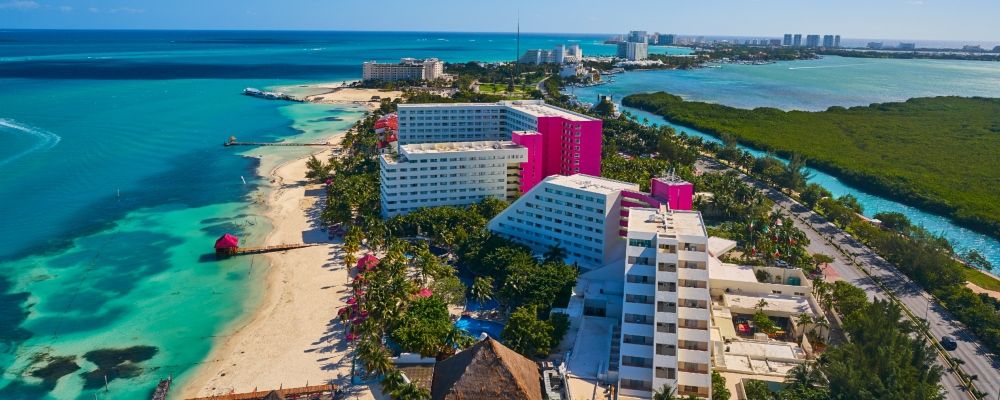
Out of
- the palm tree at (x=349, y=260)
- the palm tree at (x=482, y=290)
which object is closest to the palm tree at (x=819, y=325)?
the palm tree at (x=482, y=290)

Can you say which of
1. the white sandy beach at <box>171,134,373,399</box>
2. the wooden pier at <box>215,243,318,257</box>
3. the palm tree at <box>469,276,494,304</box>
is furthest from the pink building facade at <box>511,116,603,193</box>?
the palm tree at <box>469,276,494,304</box>

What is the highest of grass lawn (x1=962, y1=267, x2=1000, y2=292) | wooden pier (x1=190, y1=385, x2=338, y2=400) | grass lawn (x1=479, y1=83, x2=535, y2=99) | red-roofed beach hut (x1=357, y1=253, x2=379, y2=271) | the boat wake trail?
grass lawn (x1=479, y1=83, x2=535, y2=99)

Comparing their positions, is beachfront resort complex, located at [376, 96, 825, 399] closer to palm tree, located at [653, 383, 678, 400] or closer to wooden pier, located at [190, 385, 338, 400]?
palm tree, located at [653, 383, 678, 400]

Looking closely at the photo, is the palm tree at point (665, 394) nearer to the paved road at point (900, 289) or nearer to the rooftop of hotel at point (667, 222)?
the rooftop of hotel at point (667, 222)

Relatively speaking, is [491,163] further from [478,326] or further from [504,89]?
[504,89]

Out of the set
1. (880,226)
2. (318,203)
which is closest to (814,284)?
(880,226)

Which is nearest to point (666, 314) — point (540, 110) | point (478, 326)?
point (478, 326)

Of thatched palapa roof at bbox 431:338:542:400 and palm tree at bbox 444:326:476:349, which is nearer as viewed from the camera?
thatched palapa roof at bbox 431:338:542:400
